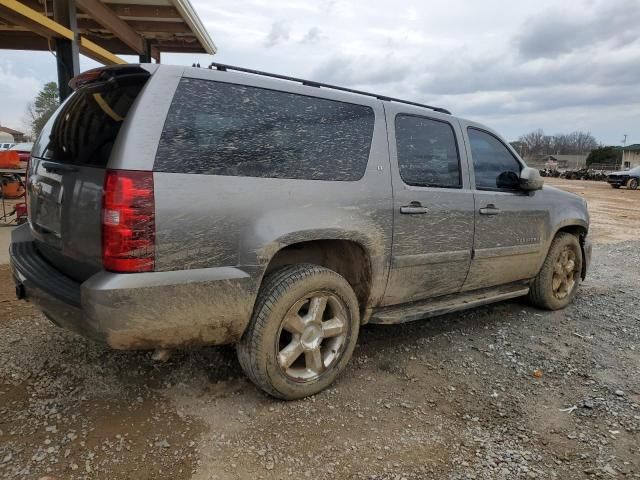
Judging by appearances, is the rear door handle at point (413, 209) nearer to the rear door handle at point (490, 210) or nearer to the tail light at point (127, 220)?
the rear door handle at point (490, 210)

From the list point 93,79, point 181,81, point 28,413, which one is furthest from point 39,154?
point 28,413

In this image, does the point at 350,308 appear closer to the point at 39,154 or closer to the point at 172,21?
the point at 39,154

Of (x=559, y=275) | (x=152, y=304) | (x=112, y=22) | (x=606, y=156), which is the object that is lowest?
(x=559, y=275)

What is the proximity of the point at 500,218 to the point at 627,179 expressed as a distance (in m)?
30.1

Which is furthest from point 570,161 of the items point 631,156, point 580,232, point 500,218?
point 500,218

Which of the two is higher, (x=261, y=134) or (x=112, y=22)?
(x=112, y=22)

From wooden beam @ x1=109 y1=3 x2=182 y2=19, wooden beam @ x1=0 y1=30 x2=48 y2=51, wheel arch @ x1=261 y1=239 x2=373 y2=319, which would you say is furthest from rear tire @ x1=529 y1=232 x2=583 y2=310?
wooden beam @ x1=0 y1=30 x2=48 y2=51

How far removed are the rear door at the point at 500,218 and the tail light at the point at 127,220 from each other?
2.52m

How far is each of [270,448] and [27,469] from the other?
3.66 ft

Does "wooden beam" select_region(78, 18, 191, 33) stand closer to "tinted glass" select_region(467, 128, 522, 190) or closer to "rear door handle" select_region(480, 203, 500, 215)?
"tinted glass" select_region(467, 128, 522, 190)

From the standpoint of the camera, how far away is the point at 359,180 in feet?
9.62

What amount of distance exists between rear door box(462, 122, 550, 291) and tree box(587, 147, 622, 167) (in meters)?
56.1

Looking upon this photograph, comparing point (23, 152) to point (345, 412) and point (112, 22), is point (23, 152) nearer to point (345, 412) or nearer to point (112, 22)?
point (112, 22)

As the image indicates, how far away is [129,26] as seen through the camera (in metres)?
8.38
